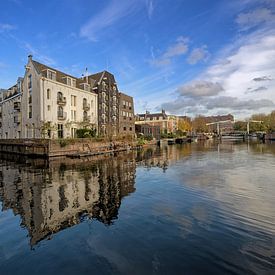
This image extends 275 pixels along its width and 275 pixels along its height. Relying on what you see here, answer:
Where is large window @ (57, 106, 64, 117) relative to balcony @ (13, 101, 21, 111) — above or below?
below

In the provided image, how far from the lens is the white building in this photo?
43.9 meters

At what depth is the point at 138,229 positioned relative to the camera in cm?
949

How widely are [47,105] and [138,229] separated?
3937cm

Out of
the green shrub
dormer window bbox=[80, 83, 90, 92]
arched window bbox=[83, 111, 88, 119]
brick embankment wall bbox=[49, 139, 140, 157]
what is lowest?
brick embankment wall bbox=[49, 139, 140, 157]

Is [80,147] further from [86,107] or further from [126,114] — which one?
[126,114]

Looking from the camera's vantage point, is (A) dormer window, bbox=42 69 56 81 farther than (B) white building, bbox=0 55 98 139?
Yes

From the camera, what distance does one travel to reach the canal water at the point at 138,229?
273 inches

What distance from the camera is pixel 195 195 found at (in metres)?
14.4

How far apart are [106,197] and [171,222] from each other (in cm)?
502

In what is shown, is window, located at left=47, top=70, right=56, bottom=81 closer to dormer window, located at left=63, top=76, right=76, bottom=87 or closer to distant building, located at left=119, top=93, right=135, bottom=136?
dormer window, located at left=63, top=76, right=76, bottom=87

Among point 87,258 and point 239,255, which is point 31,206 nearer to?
point 87,258

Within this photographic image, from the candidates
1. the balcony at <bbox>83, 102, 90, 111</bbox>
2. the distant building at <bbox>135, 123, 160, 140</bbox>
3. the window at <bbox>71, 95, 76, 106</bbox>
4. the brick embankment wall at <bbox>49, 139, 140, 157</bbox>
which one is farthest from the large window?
the distant building at <bbox>135, 123, 160, 140</bbox>

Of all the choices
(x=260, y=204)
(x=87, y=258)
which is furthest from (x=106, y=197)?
(x=260, y=204)

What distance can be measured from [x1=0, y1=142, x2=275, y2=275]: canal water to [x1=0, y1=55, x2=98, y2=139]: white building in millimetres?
29046
